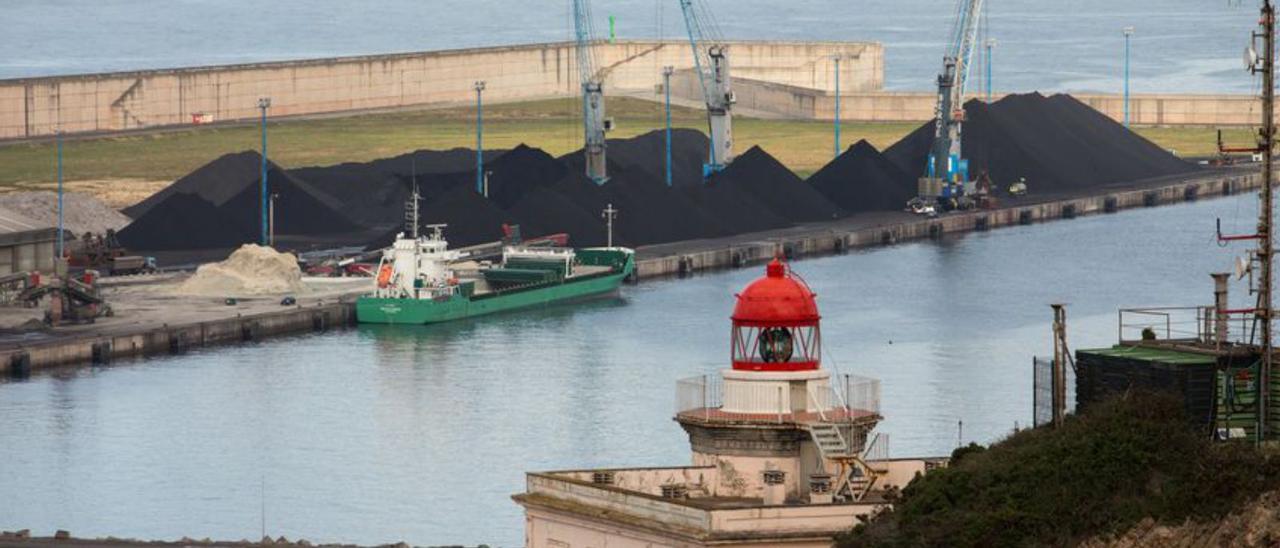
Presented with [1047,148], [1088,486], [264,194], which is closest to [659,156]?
[1047,148]

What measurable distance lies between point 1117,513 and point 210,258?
9576 centimetres

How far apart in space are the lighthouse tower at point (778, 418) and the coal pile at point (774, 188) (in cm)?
10437

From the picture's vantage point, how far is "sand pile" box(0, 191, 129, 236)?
124m

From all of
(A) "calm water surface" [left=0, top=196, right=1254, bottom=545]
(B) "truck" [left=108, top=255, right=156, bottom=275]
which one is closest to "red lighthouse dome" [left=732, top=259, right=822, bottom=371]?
(A) "calm water surface" [left=0, top=196, right=1254, bottom=545]

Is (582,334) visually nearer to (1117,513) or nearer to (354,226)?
(354,226)

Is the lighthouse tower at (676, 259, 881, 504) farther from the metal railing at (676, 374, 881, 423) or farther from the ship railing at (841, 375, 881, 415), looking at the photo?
the ship railing at (841, 375, 881, 415)

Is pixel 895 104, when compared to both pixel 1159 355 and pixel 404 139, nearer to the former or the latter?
pixel 404 139

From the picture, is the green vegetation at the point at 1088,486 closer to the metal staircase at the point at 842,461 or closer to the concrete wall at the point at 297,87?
the metal staircase at the point at 842,461

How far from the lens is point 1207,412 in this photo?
3195 cm

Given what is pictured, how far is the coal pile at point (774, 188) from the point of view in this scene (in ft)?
454

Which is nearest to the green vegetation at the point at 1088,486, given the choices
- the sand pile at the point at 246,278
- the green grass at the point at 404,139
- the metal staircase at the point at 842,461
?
the metal staircase at the point at 842,461

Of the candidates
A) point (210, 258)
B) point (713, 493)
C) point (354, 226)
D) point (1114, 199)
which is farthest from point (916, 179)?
point (713, 493)

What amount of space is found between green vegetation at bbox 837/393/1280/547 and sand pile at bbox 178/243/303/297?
80.4 meters

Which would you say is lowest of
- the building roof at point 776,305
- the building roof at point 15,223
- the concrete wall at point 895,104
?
the building roof at point 776,305
